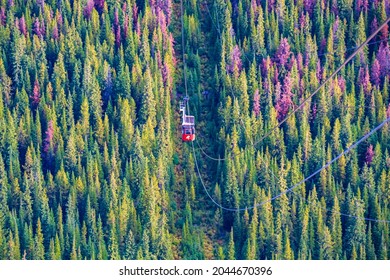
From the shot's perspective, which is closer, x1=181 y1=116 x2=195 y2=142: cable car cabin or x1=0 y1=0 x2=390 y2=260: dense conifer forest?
x1=181 y1=116 x2=195 y2=142: cable car cabin

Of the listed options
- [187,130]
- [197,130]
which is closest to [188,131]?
[187,130]

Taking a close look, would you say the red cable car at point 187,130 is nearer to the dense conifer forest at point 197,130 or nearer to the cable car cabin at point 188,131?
the cable car cabin at point 188,131

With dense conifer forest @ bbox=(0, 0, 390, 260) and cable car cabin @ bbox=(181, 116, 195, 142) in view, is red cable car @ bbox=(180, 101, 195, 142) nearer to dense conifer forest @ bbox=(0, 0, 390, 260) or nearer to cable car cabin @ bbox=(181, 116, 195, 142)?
cable car cabin @ bbox=(181, 116, 195, 142)

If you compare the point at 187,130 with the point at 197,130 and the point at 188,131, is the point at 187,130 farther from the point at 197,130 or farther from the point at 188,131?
the point at 197,130

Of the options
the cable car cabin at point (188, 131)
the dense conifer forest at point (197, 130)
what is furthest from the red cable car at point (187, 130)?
the dense conifer forest at point (197, 130)

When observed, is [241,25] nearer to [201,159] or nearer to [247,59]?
[247,59]

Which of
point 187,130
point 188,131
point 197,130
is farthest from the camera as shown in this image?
point 197,130

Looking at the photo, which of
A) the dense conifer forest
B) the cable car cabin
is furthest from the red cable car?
the dense conifer forest

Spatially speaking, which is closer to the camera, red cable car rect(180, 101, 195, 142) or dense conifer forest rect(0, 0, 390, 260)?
red cable car rect(180, 101, 195, 142)

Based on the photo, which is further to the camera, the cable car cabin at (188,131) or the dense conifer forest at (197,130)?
the dense conifer forest at (197,130)
